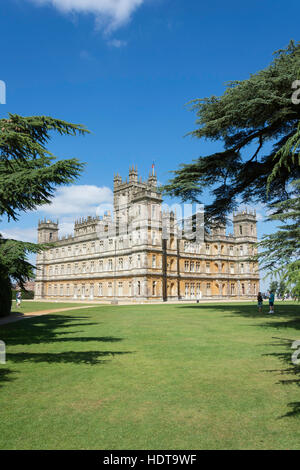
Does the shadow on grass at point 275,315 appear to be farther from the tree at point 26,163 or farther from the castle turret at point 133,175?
the castle turret at point 133,175

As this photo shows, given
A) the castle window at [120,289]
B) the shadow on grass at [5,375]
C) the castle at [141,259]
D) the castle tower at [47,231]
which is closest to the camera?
the shadow on grass at [5,375]

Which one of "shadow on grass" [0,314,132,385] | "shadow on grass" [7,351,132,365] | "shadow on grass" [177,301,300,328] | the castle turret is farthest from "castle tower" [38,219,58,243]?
"shadow on grass" [7,351,132,365]

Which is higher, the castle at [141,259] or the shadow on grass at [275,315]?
the castle at [141,259]

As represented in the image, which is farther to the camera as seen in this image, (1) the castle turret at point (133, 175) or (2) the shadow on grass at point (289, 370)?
(1) the castle turret at point (133, 175)

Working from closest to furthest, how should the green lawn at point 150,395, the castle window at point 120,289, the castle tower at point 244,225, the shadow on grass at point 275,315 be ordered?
1. the green lawn at point 150,395
2. the shadow on grass at point 275,315
3. the castle window at point 120,289
4. the castle tower at point 244,225

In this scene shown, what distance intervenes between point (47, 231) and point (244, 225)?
129 feet

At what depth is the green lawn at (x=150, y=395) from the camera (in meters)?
4.07

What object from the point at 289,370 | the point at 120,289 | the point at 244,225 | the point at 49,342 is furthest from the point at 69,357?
the point at 244,225

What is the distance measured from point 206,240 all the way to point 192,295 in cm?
986

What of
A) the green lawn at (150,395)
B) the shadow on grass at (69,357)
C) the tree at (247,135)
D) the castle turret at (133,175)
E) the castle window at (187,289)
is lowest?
the green lawn at (150,395)

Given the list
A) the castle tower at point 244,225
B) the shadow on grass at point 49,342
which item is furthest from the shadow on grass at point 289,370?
the castle tower at point 244,225

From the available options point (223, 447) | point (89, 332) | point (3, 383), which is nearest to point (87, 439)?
point (223, 447)

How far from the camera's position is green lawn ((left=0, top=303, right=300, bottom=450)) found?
4.07 meters
